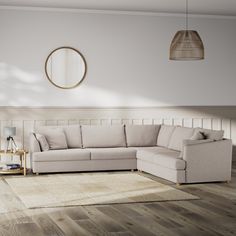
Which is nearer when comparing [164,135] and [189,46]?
[189,46]

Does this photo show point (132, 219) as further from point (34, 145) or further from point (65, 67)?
point (65, 67)

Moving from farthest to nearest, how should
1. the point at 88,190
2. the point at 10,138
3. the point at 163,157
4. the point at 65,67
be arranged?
1. the point at 65,67
2. the point at 10,138
3. the point at 163,157
4. the point at 88,190

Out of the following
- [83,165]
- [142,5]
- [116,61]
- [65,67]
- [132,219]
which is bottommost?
[132,219]

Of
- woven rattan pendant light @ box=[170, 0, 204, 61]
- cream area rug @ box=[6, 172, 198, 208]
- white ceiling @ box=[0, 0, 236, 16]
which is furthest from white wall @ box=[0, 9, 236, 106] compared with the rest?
woven rattan pendant light @ box=[170, 0, 204, 61]

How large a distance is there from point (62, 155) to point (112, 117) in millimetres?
1566

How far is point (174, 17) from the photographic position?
1059 centimetres

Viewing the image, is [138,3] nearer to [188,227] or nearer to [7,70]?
[7,70]

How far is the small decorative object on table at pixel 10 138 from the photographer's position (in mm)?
9172

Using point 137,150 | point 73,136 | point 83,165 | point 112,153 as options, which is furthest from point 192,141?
point 73,136

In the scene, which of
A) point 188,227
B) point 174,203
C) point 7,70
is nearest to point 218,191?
point 174,203

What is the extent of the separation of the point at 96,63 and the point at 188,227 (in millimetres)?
5297

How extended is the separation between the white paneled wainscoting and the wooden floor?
306cm

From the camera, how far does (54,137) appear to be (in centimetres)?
944

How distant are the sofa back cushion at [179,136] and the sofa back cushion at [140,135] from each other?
53 cm
